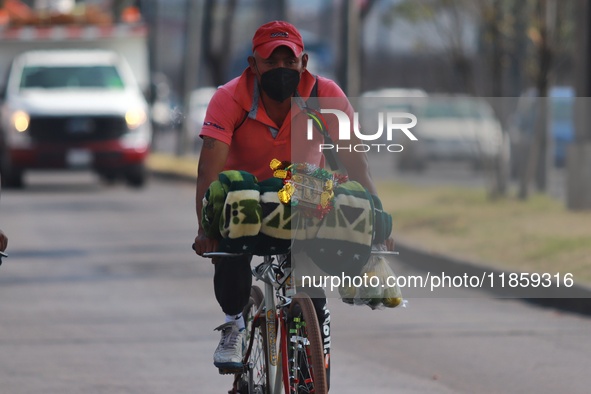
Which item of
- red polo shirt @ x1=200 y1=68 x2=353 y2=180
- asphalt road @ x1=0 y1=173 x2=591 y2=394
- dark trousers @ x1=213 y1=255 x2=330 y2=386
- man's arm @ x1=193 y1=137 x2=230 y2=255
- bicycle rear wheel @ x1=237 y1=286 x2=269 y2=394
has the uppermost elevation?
red polo shirt @ x1=200 y1=68 x2=353 y2=180

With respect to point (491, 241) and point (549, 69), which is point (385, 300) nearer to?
point (491, 241)

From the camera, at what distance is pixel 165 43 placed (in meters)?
92.9

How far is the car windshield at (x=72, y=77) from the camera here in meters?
23.4

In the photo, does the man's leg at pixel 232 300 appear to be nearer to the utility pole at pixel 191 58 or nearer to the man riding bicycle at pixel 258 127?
the man riding bicycle at pixel 258 127

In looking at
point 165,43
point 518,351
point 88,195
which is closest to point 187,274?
point 518,351

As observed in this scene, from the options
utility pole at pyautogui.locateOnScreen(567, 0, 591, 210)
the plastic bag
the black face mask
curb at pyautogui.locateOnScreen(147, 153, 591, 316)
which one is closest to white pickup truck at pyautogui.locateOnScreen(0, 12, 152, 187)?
utility pole at pyautogui.locateOnScreen(567, 0, 591, 210)

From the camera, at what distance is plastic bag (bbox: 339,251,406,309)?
5.57 metres

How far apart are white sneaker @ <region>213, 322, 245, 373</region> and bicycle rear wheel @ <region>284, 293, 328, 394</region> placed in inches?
14.1

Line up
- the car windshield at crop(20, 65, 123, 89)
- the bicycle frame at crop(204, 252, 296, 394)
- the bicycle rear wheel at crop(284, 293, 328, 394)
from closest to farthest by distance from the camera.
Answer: the bicycle rear wheel at crop(284, 293, 328, 394) → the bicycle frame at crop(204, 252, 296, 394) → the car windshield at crop(20, 65, 123, 89)

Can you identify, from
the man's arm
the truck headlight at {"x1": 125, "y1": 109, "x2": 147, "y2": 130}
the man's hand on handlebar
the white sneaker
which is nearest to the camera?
the man's hand on handlebar

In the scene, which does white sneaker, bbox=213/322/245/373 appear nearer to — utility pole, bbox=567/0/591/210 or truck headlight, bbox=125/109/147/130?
utility pole, bbox=567/0/591/210

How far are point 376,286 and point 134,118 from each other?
57.2 ft

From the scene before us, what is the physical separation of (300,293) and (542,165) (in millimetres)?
13914

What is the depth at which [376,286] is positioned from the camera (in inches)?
219
